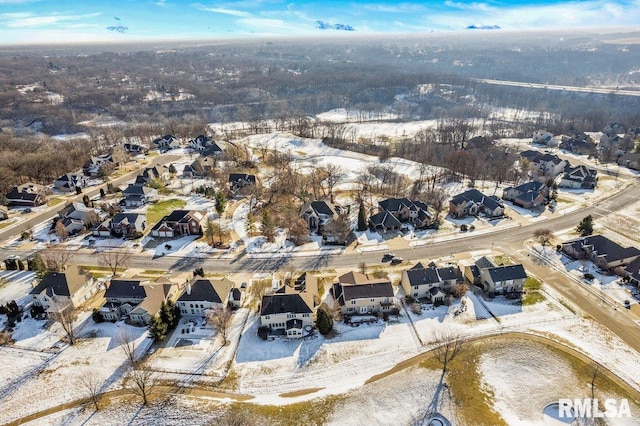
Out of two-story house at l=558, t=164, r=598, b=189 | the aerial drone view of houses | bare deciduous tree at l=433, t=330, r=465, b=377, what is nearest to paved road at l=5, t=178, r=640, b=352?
the aerial drone view of houses

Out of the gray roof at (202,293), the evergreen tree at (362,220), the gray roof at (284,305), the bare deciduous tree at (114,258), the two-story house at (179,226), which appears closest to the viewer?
the gray roof at (284,305)

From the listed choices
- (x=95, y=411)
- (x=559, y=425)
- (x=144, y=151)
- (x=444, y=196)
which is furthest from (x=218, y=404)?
(x=144, y=151)

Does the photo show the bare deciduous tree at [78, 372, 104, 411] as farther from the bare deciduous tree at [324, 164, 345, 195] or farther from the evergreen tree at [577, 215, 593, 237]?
the evergreen tree at [577, 215, 593, 237]

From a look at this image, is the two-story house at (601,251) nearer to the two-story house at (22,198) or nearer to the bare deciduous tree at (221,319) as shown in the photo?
the bare deciduous tree at (221,319)

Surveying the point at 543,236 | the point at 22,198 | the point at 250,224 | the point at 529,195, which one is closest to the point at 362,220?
the point at 250,224

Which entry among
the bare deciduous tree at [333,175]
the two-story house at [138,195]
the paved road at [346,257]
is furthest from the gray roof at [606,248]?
the two-story house at [138,195]

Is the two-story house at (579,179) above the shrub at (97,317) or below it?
above
